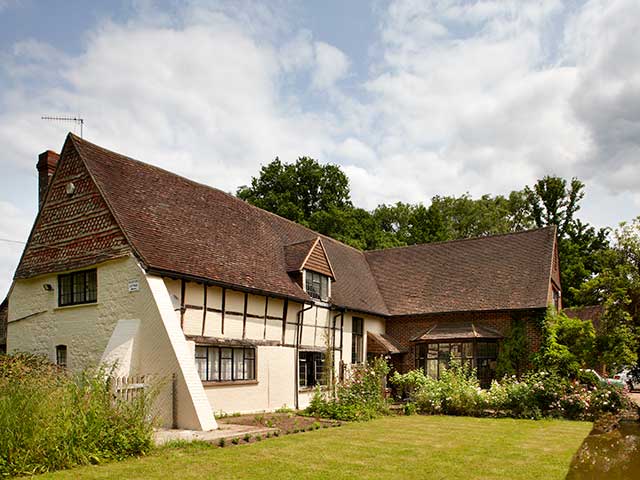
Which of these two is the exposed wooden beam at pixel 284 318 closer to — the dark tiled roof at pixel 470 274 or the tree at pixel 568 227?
the dark tiled roof at pixel 470 274

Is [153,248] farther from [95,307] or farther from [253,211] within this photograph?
[253,211]

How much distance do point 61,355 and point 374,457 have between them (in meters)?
9.82

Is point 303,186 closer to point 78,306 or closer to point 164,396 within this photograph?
point 78,306

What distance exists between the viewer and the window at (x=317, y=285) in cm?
1981

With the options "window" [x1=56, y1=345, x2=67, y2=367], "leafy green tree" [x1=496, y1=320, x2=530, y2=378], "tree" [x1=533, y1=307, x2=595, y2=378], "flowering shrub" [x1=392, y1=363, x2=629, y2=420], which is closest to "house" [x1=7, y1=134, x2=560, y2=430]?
"window" [x1=56, y1=345, x2=67, y2=367]

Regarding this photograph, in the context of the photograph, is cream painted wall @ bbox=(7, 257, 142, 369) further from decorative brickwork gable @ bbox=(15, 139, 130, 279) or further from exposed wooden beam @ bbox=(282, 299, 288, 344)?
exposed wooden beam @ bbox=(282, 299, 288, 344)

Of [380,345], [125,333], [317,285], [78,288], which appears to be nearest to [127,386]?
[125,333]

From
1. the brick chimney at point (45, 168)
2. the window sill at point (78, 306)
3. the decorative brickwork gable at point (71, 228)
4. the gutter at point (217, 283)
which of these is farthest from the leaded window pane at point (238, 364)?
the brick chimney at point (45, 168)

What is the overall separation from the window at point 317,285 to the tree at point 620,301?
8883 mm

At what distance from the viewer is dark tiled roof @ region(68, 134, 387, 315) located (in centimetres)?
1493

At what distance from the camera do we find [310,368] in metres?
19.6

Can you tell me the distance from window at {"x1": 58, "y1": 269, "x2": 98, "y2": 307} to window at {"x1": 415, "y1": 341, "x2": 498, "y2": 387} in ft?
41.7

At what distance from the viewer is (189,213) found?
1752 cm

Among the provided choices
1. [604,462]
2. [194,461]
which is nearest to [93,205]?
[194,461]
